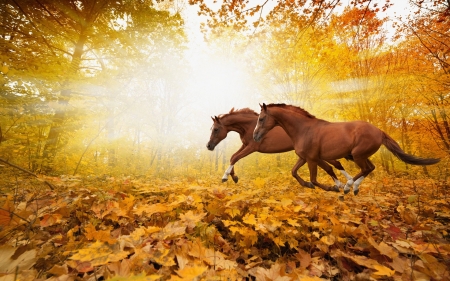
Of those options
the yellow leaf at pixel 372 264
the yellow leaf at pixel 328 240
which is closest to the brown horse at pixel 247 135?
the yellow leaf at pixel 328 240

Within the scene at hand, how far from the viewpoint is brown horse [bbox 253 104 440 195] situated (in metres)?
5.03

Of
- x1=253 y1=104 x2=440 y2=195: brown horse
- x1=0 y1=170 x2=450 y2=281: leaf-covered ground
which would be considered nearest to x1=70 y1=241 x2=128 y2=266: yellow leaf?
x1=0 y1=170 x2=450 y2=281: leaf-covered ground

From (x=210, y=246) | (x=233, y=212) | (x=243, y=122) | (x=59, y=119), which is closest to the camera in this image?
(x=210, y=246)

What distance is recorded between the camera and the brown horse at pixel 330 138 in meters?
5.03

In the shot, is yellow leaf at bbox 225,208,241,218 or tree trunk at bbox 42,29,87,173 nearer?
yellow leaf at bbox 225,208,241,218

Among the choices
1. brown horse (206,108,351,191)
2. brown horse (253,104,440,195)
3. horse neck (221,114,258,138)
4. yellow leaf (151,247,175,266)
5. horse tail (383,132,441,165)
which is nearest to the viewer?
yellow leaf (151,247,175,266)

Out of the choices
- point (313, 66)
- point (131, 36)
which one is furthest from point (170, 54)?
point (313, 66)

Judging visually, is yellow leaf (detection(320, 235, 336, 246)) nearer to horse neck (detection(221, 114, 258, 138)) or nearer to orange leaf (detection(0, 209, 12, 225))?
orange leaf (detection(0, 209, 12, 225))

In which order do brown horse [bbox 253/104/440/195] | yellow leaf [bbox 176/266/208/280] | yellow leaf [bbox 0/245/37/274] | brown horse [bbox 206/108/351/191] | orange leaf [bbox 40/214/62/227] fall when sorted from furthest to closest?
1. brown horse [bbox 206/108/351/191]
2. brown horse [bbox 253/104/440/195]
3. orange leaf [bbox 40/214/62/227]
4. yellow leaf [bbox 0/245/37/274]
5. yellow leaf [bbox 176/266/208/280]

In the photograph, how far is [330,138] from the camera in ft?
17.0

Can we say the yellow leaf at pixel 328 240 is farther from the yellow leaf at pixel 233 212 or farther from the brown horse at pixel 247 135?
the brown horse at pixel 247 135

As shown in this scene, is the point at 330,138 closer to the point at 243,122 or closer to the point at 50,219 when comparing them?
the point at 243,122

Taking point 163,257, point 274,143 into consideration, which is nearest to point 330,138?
point 274,143

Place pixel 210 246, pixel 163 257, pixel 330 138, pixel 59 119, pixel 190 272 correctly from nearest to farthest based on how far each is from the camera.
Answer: pixel 190 272 → pixel 163 257 → pixel 210 246 → pixel 330 138 → pixel 59 119
